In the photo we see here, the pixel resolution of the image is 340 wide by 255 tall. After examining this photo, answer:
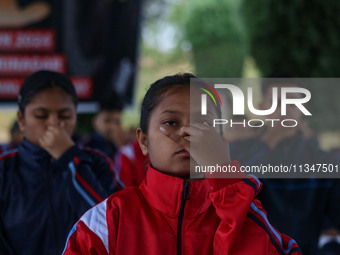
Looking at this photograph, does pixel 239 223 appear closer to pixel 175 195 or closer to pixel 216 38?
pixel 175 195

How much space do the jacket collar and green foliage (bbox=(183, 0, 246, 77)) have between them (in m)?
13.9

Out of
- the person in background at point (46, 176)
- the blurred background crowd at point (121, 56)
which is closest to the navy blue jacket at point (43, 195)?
the person in background at point (46, 176)

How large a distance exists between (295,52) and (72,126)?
23.4 ft

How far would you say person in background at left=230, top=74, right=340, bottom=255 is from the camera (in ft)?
8.23

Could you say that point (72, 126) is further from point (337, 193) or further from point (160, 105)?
point (337, 193)

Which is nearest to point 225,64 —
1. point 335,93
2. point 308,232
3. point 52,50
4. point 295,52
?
point 335,93

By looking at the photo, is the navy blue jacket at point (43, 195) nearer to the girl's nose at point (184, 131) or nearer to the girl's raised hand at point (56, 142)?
the girl's raised hand at point (56, 142)

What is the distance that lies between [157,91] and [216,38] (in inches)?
564

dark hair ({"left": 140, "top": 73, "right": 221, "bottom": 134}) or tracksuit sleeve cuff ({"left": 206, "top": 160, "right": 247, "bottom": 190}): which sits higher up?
dark hair ({"left": 140, "top": 73, "right": 221, "bottom": 134})

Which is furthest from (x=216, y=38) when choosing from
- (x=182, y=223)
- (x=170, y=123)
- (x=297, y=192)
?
(x=182, y=223)

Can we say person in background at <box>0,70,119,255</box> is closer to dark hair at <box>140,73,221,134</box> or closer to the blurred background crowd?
the blurred background crowd

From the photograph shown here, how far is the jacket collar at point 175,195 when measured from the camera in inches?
58.6

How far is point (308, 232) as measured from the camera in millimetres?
2523

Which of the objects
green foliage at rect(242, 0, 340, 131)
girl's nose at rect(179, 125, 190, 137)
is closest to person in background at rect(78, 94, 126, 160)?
girl's nose at rect(179, 125, 190, 137)
